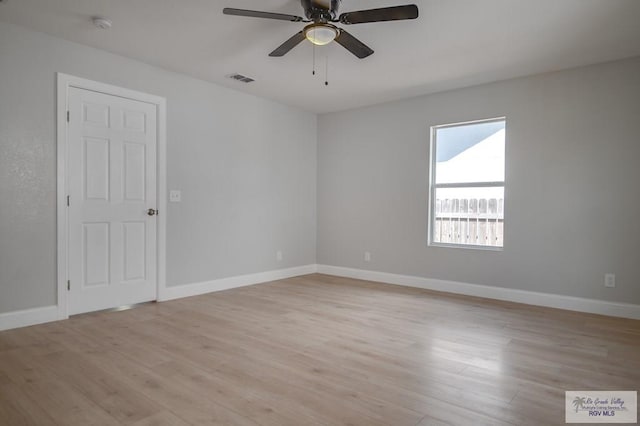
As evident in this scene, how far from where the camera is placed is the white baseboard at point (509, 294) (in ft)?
12.5

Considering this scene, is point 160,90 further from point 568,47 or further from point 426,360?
point 568,47

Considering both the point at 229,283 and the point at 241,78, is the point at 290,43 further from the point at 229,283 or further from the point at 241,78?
the point at 229,283

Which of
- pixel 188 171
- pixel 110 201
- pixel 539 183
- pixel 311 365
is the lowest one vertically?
pixel 311 365

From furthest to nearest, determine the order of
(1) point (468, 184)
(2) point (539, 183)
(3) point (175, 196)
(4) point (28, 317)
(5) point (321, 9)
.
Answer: (1) point (468, 184), (3) point (175, 196), (2) point (539, 183), (4) point (28, 317), (5) point (321, 9)

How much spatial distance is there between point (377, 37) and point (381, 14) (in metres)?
0.91

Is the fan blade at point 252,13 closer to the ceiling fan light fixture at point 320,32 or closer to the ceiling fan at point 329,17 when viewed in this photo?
the ceiling fan at point 329,17

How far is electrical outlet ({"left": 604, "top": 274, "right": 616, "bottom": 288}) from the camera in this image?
382 centimetres

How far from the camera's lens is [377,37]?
133 inches

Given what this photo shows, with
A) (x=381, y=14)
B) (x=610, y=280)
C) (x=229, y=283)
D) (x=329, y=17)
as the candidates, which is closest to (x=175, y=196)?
(x=229, y=283)

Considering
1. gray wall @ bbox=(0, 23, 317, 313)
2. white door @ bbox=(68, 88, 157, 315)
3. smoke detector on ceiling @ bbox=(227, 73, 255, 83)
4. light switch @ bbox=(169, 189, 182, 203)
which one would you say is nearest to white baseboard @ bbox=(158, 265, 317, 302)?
gray wall @ bbox=(0, 23, 317, 313)

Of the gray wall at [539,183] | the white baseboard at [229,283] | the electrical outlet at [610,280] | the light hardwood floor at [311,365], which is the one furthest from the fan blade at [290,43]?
the electrical outlet at [610,280]

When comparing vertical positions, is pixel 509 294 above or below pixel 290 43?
below

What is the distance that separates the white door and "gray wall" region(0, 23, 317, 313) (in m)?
0.19

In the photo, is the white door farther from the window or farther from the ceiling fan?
the window
